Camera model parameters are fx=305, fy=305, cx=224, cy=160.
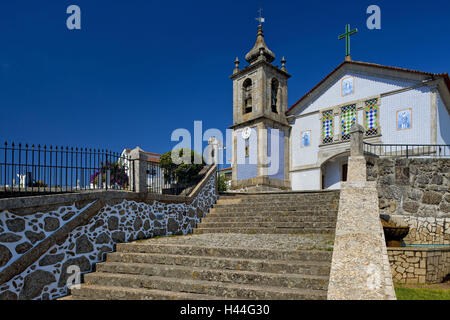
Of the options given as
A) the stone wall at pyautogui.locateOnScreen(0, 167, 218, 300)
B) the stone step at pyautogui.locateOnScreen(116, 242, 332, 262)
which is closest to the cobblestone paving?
the stone step at pyautogui.locateOnScreen(116, 242, 332, 262)

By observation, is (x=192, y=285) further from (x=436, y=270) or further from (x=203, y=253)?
(x=436, y=270)

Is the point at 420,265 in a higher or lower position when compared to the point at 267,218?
lower

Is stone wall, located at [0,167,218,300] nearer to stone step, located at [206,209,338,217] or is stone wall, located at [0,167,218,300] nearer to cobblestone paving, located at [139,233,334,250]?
cobblestone paving, located at [139,233,334,250]

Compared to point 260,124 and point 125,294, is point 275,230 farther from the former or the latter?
point 260,124

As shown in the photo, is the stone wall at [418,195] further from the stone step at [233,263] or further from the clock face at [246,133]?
the clock face at [246,133]

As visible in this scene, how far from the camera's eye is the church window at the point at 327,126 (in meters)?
18.0

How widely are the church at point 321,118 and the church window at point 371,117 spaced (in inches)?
1.9

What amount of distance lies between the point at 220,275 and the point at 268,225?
10.9ft

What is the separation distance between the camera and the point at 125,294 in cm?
479

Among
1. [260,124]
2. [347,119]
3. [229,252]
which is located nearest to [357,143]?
[229,252]

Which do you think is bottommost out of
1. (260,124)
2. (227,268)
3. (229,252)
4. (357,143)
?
(227,268)

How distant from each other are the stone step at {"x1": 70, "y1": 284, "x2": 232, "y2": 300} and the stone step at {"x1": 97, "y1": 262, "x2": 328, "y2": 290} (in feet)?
1.32

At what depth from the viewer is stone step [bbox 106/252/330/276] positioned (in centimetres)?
444
